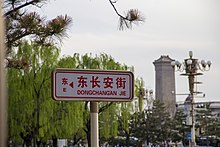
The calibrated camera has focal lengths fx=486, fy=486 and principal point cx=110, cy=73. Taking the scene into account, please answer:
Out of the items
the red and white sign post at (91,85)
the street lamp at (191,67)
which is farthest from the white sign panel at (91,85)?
the street lamp at (191,67)

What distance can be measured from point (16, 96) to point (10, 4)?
15.3 m

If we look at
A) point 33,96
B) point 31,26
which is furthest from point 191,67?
point 31,26

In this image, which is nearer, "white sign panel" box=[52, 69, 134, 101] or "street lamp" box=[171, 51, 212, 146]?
"white sign panel" box=[52, 69, 134, 101]

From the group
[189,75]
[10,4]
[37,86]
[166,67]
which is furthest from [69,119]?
[166,67]

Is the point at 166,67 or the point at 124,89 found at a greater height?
the point at 166,67

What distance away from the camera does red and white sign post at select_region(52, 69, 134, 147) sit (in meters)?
4.61

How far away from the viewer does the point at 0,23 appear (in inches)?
75.0

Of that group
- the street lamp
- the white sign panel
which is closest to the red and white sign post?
the white sign panel

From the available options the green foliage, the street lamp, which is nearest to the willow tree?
the street lamp

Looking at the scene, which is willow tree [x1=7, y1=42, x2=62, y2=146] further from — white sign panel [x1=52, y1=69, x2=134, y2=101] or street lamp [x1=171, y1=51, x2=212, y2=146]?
white sign panel [x1=52, y1=69, x2=134, y2=101]

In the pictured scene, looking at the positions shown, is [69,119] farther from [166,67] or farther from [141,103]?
[166,67]

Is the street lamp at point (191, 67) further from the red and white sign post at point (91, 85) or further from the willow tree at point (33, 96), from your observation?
the red and white sign post at point (91, 85)

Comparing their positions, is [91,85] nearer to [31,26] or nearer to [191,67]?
[31,26]

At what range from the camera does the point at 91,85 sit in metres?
4.65
